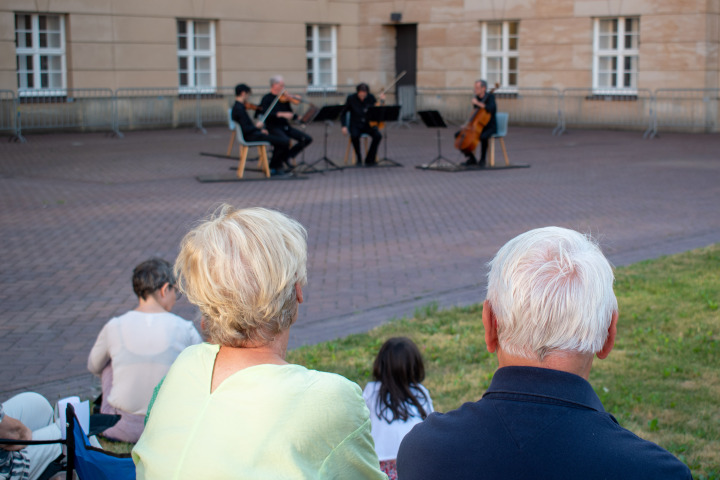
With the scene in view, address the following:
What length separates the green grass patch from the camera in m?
4.25

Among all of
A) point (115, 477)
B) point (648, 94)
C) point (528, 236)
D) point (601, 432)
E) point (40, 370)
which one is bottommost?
point (40, 370)

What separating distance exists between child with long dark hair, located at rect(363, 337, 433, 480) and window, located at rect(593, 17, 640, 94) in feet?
64.5

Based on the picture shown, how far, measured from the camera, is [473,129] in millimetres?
14523

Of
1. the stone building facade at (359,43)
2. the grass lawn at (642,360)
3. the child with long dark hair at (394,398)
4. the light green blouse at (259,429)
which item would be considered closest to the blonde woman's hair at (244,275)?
the light green blouse at (259,429)

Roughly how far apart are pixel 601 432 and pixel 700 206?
32.4 feet

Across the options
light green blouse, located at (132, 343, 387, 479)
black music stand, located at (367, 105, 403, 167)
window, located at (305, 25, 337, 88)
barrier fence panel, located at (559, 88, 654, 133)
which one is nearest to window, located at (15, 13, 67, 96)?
window, located at (305, 25, 337, 88)

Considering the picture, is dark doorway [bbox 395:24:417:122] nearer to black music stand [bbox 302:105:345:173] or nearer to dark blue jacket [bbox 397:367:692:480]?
black music stand [bbox 302:105:345:173]

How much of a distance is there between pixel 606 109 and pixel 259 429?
2167 cm

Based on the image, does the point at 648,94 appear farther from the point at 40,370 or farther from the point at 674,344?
the point at 40,370

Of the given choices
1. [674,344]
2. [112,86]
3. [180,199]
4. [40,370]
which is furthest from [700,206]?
[112,86]

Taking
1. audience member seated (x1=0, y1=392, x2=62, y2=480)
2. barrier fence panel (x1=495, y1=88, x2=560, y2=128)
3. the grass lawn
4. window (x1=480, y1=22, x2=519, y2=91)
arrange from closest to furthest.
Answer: audience member seated (x1=0, y1=392, x2=62, y2=480) < the grass lawn < barrier fence panel (x1=495, y1=88, x2=560, y2=128) < window (x1=480, y1=22, x2=519, y2=91)

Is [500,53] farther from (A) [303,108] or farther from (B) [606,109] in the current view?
(A) [303,108]

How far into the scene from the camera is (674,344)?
5.43 m

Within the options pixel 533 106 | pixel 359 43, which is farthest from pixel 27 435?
pixel 359 43
